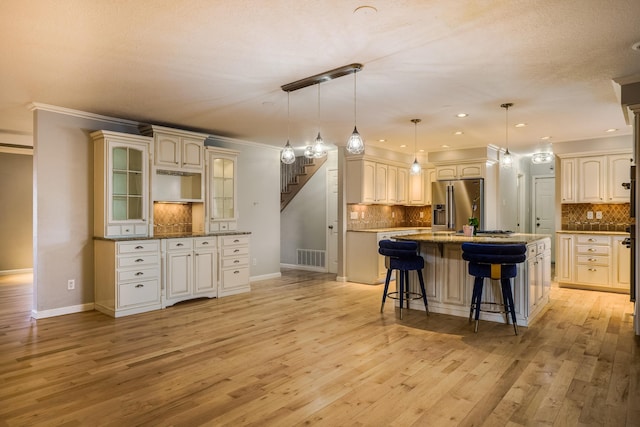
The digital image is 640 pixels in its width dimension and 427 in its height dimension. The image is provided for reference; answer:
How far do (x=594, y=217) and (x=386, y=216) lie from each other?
3.62 m

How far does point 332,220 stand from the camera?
8227mm

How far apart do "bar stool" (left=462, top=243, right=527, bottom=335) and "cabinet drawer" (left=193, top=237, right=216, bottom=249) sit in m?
3.46

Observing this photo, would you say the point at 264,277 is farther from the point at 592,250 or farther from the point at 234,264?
the point at 592,250

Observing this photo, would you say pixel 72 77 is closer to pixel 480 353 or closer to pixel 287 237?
pixel 480 353

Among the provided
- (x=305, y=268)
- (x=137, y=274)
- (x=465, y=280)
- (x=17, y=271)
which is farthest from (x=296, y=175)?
(x=17, y=271)

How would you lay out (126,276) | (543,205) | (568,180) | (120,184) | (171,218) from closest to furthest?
(126,276) → (120,184) → (171,218) → (568,180) → (543,205)

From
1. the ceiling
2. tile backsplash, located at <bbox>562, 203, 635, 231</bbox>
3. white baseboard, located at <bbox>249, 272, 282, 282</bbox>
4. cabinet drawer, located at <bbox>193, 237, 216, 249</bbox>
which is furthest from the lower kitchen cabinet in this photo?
cabinet drawer, located at <bbox>193, 237, 216, 249</bbox>

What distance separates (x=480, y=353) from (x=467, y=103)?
2711 millimetres

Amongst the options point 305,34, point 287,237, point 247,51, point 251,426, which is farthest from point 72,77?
point 287,237

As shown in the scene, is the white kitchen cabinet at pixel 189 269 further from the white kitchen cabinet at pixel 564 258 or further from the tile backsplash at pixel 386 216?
the white kitchen cabinet at pixel 564 258

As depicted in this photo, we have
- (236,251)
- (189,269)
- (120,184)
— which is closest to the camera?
(120,184)

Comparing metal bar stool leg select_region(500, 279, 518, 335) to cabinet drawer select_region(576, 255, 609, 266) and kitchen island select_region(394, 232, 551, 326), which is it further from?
cabinet drawer select_region(576, 255, 609, 266)

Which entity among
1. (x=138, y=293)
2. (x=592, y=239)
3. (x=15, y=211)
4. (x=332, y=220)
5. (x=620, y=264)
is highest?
(x=15, y=211)

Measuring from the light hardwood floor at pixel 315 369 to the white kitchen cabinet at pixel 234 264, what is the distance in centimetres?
90
